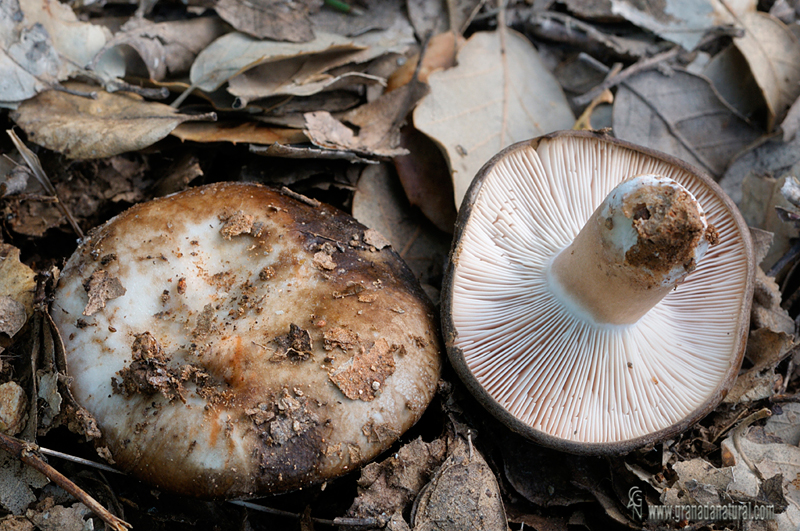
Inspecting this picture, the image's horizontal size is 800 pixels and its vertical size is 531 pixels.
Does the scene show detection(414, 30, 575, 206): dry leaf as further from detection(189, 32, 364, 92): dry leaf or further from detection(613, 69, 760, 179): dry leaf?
detection(189, 32, 364, 92): dry leaf

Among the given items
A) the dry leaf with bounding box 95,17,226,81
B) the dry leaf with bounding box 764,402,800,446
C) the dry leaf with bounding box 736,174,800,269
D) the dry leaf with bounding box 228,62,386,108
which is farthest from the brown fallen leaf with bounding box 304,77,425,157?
the dry leaf with bounding box 764,402,800,446

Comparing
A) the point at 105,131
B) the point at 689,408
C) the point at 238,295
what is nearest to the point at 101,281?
the point at 238,295

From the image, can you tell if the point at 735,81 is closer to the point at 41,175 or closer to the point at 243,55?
the point at 243,55

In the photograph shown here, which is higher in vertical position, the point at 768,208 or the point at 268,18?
the point at 268,18

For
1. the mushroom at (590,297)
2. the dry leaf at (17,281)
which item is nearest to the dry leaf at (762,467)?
the mushroom at (590,297)

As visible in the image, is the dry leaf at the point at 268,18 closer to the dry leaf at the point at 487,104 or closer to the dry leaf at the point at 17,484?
the dry leaf at the point at 487,104

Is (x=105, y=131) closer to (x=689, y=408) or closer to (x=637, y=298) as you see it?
(x=637, y=298)

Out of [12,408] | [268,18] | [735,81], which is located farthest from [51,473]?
[735,81]
